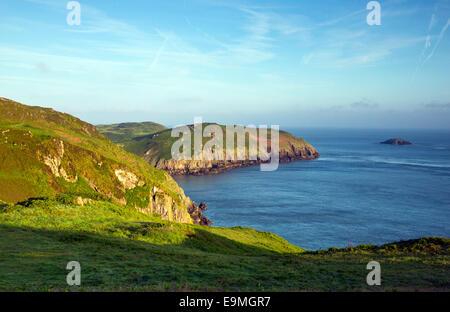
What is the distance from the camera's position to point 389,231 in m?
91.6

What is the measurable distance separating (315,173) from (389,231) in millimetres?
107731

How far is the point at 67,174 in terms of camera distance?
75.8m

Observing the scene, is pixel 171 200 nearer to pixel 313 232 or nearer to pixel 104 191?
pixel 104 191

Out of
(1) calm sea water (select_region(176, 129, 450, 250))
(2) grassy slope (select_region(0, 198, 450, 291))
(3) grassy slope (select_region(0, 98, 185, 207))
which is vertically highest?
(3) grassy slope (select_region(0, 98, 185, 207))

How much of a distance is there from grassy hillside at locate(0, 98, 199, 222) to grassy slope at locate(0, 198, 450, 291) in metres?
22.5

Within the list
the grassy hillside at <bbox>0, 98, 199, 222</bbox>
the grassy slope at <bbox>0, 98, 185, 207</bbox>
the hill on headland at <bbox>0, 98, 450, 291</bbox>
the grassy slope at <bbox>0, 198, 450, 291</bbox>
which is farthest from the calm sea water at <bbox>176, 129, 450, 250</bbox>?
the grassy slope at <bbox>0, 198, 450, 291</bbox>

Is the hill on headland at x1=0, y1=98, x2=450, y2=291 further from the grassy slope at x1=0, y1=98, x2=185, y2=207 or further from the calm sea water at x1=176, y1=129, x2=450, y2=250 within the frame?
the calm sea water at x1=176, y1=129, x2=450, y2=250

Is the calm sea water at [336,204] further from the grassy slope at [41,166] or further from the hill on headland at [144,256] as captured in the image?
the grassy slope at [41,166]

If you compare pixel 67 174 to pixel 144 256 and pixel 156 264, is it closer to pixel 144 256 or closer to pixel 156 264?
pixel 144 256

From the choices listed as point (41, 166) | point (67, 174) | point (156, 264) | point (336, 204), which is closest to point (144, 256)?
point (156, 264)

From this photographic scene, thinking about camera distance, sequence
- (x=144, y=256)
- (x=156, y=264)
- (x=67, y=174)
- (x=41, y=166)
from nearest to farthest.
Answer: (x=156, y=264) < (x=144, y=256) < (x=41, y=166) < (x=67, y=174)

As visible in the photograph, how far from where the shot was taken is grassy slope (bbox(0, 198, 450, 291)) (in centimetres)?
1841

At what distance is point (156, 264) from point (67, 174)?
62.7m
